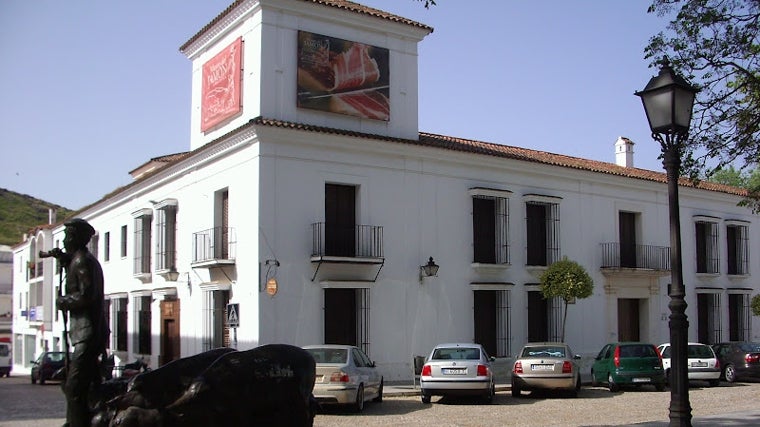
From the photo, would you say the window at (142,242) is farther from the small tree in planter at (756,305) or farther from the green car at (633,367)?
the small tree in planter at (756,305)

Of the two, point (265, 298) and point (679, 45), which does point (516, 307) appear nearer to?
point (265, 298)

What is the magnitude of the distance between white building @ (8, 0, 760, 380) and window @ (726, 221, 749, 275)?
5.60 m

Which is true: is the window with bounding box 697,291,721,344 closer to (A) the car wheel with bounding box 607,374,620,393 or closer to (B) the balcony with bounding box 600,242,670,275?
(B) the balcony with bounding box 600,242,670,275

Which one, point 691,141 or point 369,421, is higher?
point 691,141

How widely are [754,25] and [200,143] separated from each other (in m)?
18.3

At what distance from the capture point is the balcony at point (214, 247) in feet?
74.7

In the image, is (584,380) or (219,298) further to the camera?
(584,380)

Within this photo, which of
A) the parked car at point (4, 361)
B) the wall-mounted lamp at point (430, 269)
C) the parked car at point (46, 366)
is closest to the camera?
the wall-mounted lamp at point (430, 269)

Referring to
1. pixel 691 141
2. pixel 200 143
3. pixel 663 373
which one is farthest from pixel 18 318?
pixel 691 141

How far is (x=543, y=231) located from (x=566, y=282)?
9.59 feet

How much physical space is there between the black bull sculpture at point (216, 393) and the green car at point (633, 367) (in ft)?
49.9

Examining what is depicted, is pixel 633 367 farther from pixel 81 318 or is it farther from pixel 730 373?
pixel 81 318

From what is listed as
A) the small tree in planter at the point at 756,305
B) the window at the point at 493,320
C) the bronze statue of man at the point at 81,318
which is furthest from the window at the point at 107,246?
the bronze statue of man at the point at 81,318

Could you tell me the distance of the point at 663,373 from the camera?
21.8m
